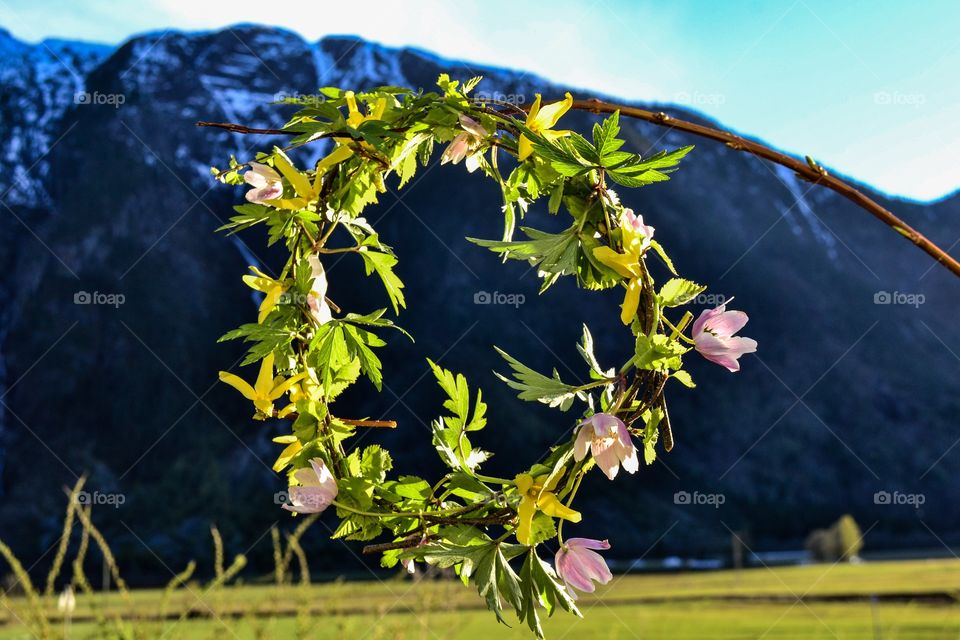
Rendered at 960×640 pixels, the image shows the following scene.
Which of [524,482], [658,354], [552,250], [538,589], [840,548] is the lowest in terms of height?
[840,548]

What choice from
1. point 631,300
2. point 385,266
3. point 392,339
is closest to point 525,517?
point 631,300

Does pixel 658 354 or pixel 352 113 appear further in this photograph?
pixel 352 113

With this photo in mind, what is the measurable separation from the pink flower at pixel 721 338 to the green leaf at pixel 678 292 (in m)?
0.02

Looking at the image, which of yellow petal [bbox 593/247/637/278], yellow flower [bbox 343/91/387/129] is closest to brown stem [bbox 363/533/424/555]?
yellow petal [bbox 593/247/637/278]

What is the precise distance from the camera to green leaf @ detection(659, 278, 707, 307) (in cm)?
72

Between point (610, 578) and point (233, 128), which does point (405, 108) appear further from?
point (610, 578)

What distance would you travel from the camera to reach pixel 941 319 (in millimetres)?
36188

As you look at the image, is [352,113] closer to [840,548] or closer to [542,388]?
[542,388]

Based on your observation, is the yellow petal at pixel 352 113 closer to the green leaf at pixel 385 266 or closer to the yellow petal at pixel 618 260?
the green leaf at pixel 385 266

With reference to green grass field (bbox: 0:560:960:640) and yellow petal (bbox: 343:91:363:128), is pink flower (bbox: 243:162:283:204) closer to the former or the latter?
yellow petal (bbox: 343:91:363:128)

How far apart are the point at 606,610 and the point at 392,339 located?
21.2 meters

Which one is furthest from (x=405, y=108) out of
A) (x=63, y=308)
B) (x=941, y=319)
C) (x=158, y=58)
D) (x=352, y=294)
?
(x=158, y=58)

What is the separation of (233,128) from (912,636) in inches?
361

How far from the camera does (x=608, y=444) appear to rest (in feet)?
2.26
